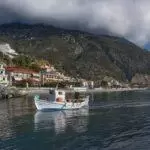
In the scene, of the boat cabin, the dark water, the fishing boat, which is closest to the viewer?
the dark water

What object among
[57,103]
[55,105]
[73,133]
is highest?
[57,103]

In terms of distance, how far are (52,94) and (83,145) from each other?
163 ft

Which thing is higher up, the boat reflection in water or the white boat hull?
the white boat hull

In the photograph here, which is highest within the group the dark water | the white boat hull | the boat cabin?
the boat cabin

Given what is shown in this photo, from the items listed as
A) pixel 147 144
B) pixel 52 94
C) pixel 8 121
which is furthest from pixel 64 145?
pixel 52 94

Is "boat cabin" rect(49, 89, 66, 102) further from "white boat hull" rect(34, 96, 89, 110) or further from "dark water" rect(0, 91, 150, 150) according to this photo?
"dark water" rect(0, 91, 150, 150)

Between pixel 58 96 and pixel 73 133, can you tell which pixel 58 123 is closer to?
pixel 73 133

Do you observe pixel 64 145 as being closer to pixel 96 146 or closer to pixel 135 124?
pixel 96 146

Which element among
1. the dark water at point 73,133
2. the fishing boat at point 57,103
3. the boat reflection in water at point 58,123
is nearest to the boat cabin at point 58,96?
the fishing boat at point 57,103

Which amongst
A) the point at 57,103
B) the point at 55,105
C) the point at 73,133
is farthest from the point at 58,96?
the point at 73,133

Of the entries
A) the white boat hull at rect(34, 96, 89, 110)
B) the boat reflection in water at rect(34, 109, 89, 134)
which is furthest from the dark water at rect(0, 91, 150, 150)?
the white boat hull at rect(34, 96, 89, 110)

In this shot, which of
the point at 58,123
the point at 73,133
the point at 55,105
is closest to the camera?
the point at 73,133

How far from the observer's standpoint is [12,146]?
4838cm

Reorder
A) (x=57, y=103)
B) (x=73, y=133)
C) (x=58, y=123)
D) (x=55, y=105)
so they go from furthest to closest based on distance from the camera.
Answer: (x=57, y=103), (x=55, y=105), (x=58, y=123), (x=73, y=133)
